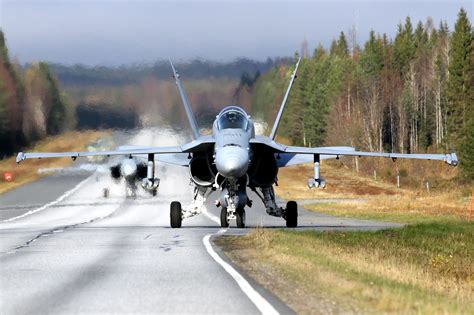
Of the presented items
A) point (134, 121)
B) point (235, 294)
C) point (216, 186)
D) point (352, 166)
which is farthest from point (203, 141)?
point (352, 166)

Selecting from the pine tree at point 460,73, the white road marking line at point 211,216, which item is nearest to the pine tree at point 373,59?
the pine tree at point 460,73

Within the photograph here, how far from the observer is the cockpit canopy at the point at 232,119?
Result: 107 ft

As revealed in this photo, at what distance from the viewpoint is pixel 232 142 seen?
31.7 metres

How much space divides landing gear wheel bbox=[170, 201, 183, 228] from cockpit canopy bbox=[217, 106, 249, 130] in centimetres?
312

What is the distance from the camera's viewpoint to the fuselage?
1209 inches

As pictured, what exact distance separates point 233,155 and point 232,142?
97 cm

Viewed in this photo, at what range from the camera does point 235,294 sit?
553 inches

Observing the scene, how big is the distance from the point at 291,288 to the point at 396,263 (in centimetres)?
671

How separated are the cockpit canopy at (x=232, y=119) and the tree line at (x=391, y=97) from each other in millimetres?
57875

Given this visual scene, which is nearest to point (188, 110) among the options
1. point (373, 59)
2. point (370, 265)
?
point (370, 265)

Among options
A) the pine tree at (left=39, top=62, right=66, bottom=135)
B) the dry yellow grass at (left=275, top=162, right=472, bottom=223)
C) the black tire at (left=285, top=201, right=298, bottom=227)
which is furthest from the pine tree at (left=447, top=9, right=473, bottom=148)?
the black tire at (left=285, top=201, right=298, bottom=227)

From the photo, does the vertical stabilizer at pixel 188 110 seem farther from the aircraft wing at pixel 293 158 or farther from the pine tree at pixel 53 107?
the pine tree at pixel 53 107

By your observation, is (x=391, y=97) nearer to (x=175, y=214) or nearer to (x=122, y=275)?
(x=175, y=214)

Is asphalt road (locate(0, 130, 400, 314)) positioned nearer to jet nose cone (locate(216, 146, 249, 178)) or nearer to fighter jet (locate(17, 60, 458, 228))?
fighter jet (locate(17, 60, 458, 228))
